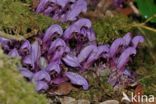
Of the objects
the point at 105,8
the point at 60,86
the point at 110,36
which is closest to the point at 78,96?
the point at 60,86

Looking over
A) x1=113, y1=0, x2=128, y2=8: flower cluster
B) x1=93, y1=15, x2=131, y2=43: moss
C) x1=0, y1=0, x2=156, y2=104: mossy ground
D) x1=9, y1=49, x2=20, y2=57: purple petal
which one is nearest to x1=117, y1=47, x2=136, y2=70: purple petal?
x1=0, y1=0, x2=156, y2=104: mossy ground

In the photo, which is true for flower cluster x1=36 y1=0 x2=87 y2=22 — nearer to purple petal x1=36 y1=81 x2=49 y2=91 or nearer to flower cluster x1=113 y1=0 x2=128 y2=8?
purple petal x1=36 y1=81 x2=49 y2=91

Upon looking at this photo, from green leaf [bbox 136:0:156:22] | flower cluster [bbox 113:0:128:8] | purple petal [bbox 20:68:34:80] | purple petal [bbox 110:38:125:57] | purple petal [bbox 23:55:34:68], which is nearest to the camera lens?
purple petal [bbox 20:68:34:80]

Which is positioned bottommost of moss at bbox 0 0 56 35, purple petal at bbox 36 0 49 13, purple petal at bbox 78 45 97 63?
purple petal at bbox 78 45 97 63

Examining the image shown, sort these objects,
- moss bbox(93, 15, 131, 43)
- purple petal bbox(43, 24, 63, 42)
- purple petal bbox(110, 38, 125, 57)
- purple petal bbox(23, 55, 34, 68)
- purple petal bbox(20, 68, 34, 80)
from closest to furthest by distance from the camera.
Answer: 1. purple petal bbox(20, 68, 34, 80)
2. purple petal bbox(23, 55, 34, 68)
3. purple petal bbox(43, 24, 63, 42)
4. purple petal bbox(110, 38, 125, 57)
5. moss bbox(93, 15, 131, 43)

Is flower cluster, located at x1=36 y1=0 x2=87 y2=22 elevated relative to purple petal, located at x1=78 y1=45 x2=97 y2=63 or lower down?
elevated

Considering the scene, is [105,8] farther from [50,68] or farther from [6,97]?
[6,97]

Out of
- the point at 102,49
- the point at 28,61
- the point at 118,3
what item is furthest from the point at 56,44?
the point at 118,3
